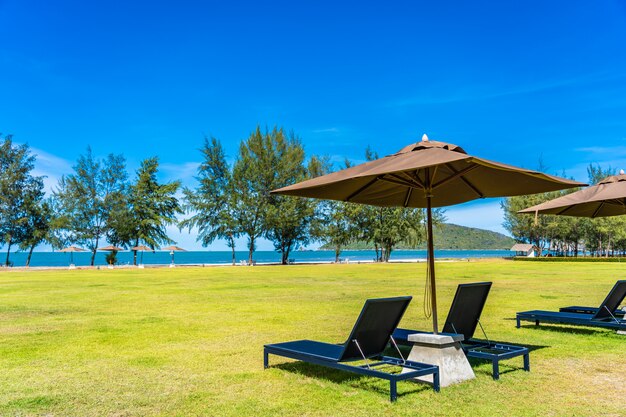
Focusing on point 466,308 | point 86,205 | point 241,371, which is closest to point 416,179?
point 466,308

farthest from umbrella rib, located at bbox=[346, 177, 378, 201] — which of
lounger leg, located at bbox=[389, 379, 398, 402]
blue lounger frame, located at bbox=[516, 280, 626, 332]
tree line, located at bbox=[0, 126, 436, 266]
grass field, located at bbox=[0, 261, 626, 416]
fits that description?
tree line, located at bbox=[0, 126, 436, 266]

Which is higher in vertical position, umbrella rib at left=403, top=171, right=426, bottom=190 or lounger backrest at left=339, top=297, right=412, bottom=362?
umbrella rib at left=403, top=171, right=426, bottom=190

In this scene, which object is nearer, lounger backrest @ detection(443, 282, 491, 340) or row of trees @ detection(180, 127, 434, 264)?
lounger backrest @ detection(443, 282, 491, 340)

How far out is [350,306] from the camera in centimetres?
1268

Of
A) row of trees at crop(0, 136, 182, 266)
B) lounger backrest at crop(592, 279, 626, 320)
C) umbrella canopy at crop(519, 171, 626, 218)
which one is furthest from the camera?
row of trees at crop(0, 136, 182, 266)

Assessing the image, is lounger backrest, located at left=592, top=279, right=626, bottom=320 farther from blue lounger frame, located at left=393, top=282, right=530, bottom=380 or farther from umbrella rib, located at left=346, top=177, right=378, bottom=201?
umbrella rib, located at left=346, top=177, right=378, bottom=201

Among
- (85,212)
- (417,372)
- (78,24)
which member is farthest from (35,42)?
(85,212)

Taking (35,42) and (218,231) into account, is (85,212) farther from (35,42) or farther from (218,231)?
(35,42)

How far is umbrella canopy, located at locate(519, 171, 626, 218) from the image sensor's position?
8.68 m

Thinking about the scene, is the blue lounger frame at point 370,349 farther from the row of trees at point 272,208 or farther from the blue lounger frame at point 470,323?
the row of trees at point 272,208

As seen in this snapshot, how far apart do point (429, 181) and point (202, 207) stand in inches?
1881

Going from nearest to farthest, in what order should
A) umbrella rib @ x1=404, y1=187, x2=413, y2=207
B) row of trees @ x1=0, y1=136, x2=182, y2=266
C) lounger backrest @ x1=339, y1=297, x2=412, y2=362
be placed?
lounger backrest @ x1=339, y1=297, x2=412, y2=362, umbrella rib @ x1=404, y1=187, x2=413, y2=207, row of trees @ x1=0, y1=136, x2=182, y2=266

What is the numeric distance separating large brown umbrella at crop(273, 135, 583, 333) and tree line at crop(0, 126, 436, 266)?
42.4 m

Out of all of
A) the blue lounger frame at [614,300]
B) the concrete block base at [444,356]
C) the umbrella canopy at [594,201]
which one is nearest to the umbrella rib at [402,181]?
the concrete block base at [444,356]
